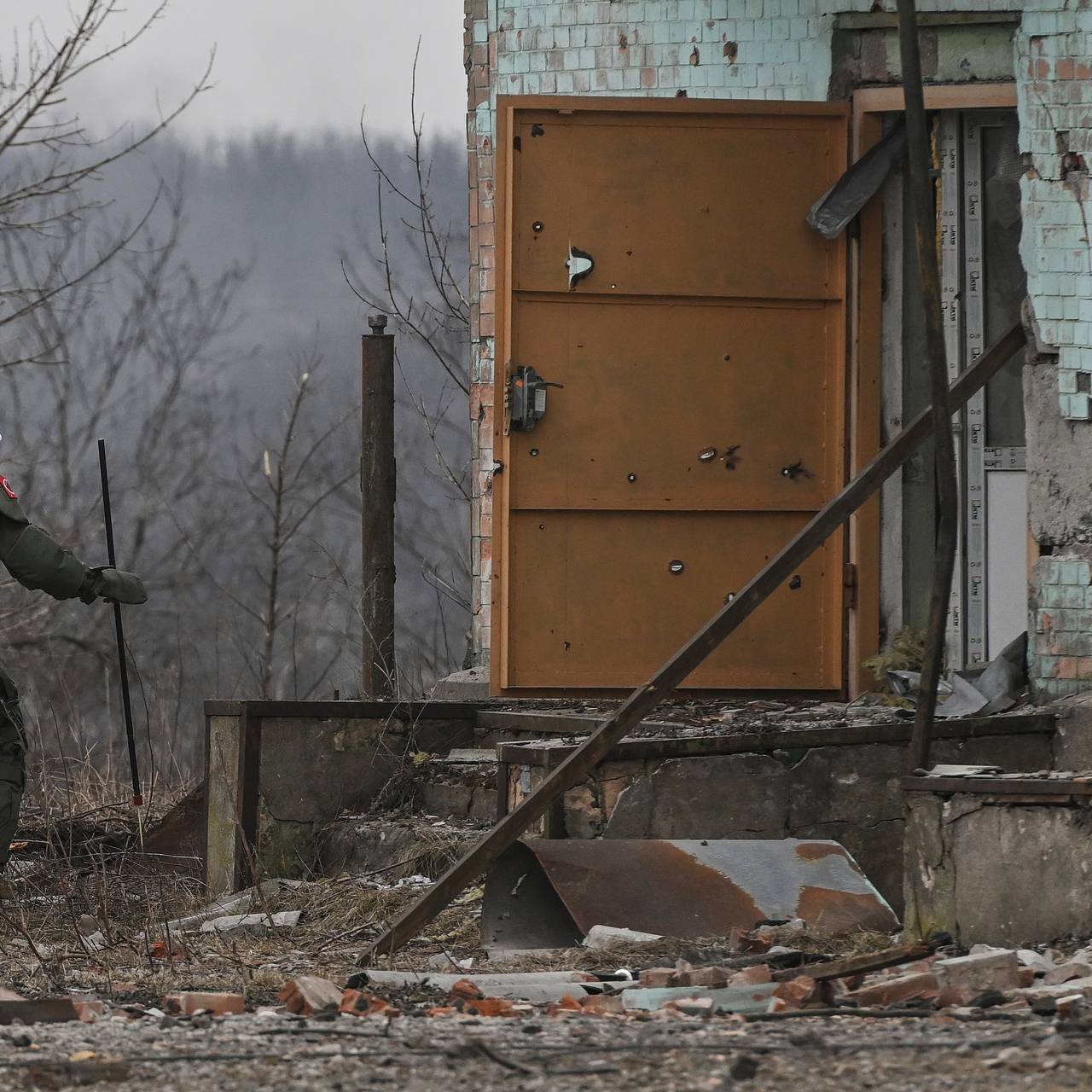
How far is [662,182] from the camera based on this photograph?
6.89 m

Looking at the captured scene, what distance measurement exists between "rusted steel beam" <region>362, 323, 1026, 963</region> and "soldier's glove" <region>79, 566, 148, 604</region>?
7.76ft

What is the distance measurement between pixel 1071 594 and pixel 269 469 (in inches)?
780

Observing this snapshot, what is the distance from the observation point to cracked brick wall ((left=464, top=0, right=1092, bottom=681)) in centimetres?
610

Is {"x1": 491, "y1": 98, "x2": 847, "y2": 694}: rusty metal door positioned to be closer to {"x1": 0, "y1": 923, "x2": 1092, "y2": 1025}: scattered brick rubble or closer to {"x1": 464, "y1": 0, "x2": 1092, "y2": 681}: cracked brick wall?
{"x1": 464, "y1": 0, "x2": 1092, "y2": 681}: cracked brick wall

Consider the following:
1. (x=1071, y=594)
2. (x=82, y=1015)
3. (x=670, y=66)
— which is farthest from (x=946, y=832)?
(x=670, y=66)

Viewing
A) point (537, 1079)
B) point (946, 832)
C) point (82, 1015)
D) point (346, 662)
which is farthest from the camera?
point (346, 662)

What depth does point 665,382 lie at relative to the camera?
6914 mm

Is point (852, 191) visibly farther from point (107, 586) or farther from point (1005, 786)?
point (107, 586)

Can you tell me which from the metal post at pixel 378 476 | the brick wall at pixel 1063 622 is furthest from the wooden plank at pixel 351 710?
the metal post at pixel 378 476

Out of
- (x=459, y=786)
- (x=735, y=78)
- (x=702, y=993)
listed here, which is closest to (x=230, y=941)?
(x=459, y=786)

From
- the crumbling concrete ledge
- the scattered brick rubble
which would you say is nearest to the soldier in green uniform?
the scattered brick rubble

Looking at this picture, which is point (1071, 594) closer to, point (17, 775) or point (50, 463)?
point (17, 775)

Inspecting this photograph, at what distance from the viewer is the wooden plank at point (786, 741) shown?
5.51 m

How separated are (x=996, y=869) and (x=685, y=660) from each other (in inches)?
44.9
